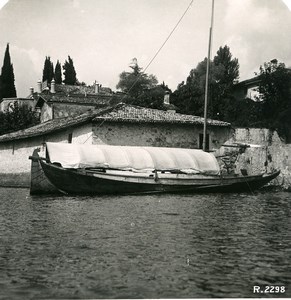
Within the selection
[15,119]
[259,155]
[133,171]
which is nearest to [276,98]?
[259,155]

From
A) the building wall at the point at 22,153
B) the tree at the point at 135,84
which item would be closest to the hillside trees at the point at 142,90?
the tree at the point at 135,84

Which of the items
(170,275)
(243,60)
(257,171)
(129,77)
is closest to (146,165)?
(257,171)

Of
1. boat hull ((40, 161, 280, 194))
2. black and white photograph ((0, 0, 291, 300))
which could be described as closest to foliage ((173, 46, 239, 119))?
black and white photograph ((0, 0, 291, 300))

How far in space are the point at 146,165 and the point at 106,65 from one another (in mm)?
8907

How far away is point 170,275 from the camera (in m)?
6.39

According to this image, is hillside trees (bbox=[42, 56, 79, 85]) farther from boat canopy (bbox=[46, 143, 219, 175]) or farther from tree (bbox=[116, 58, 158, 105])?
tree (bbox=[116, 58, 158, 105])

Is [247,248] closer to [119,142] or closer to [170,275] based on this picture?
[170,275]

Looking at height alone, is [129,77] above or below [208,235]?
above

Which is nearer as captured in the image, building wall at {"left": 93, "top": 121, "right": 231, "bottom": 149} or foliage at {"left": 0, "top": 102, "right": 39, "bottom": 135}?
building wall at {"left": 93, "top": 121, "right": 231, "bottom": 149}

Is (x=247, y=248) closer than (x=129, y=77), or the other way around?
(x=247, y=248)

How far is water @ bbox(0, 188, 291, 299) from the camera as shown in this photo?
19.2 feet

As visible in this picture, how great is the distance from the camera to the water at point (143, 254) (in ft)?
19.2

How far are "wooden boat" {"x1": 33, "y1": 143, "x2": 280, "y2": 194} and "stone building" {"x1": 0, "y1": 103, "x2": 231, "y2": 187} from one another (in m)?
4.98

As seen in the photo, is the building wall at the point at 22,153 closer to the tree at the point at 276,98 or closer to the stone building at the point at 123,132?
the stone building at the point at 123,132
